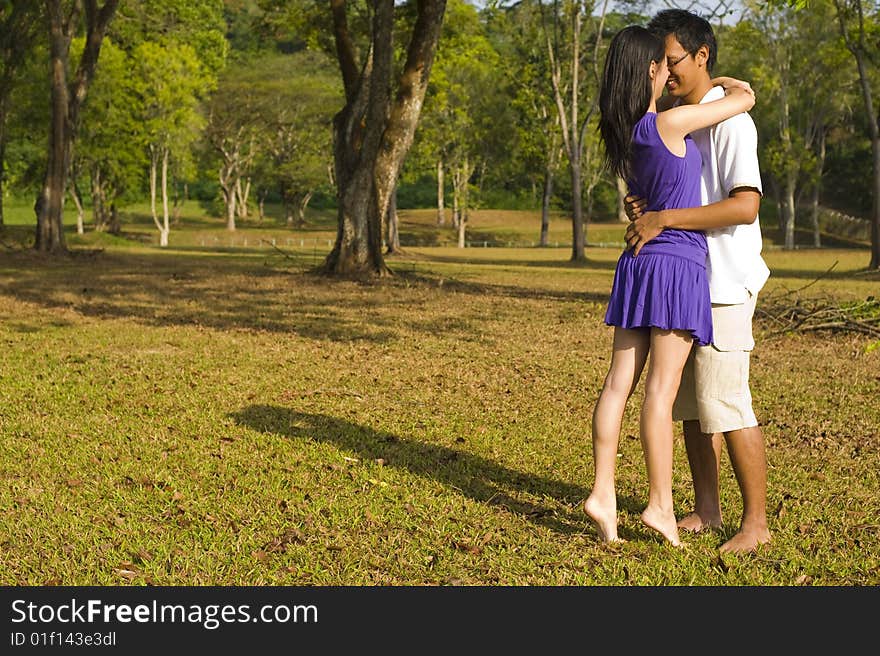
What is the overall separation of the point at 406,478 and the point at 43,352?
6099 mm

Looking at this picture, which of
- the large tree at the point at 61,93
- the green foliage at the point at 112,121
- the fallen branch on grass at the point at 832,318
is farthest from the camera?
the green foliage at the point at 112,121

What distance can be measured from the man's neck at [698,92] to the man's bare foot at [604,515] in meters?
1.74

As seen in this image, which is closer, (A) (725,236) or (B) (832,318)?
(A) (725,236)

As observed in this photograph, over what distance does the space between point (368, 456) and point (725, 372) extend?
2.60 meters

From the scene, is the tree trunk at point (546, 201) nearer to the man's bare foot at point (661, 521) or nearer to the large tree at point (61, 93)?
the large tree at point (61, 93)

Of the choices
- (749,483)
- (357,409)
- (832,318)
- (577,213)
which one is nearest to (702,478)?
(749,483)

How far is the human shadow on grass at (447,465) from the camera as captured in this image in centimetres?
511

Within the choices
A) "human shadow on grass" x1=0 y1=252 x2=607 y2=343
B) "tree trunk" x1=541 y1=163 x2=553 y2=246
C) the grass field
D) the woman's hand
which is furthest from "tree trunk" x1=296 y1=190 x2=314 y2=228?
the woman's hand

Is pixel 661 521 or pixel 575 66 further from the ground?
pixel 575 66

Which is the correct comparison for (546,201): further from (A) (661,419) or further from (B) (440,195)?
(A) (661,419)

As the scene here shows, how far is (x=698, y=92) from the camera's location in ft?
13.7

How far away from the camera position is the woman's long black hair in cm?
405

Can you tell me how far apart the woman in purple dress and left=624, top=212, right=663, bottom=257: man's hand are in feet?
0.13

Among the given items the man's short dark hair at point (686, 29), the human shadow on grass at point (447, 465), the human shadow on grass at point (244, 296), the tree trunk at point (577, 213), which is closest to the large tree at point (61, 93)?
the human shadow on grass at point (244, 296)
